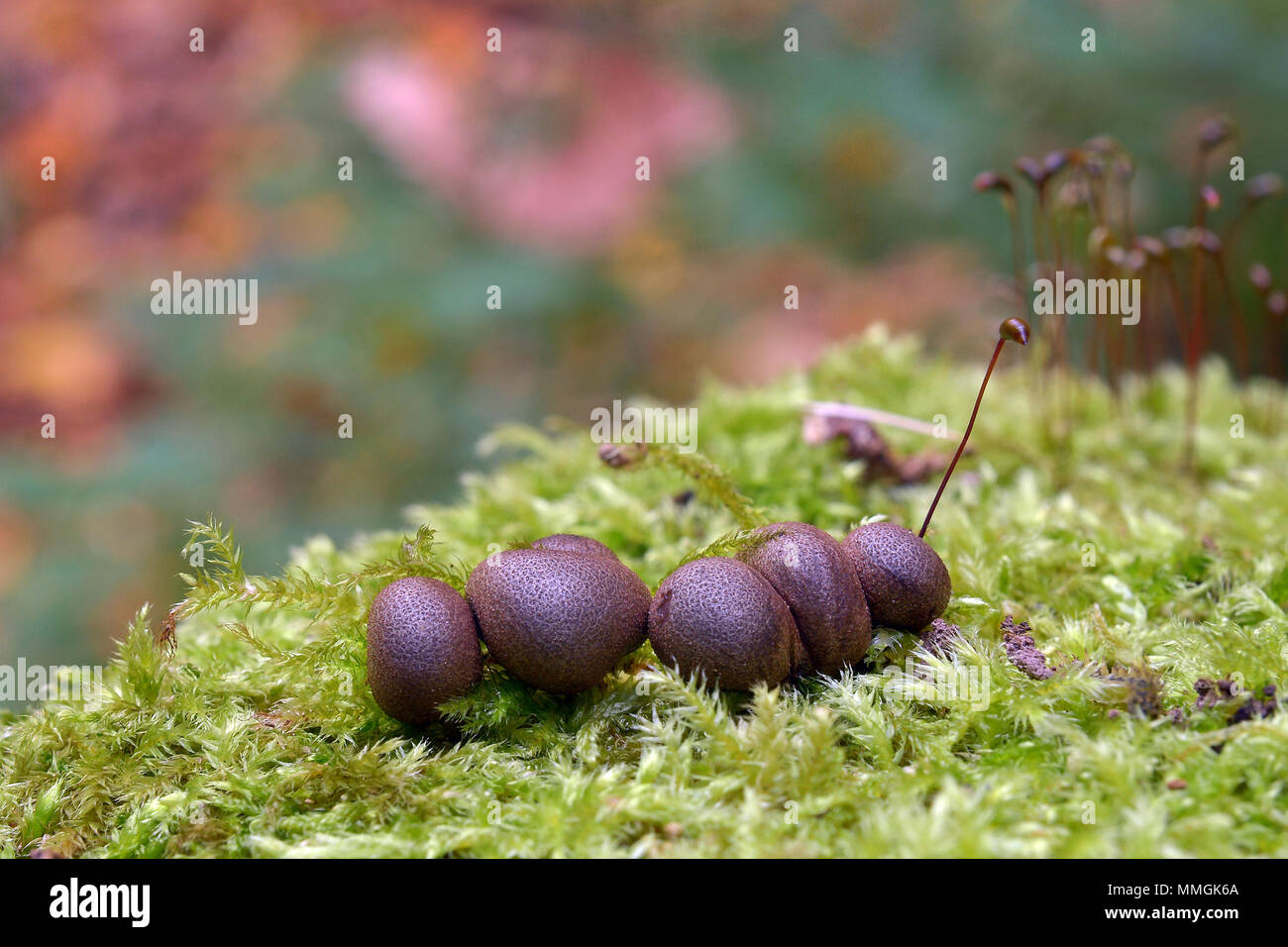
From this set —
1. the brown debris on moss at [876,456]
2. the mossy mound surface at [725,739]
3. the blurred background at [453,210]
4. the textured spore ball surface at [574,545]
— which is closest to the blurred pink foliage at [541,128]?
the blurred background at [453,210]

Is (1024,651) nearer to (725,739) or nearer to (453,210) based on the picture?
(725,739)

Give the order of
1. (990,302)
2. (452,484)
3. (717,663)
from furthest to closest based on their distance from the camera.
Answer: (990,302) → (452,484) → (717,663)

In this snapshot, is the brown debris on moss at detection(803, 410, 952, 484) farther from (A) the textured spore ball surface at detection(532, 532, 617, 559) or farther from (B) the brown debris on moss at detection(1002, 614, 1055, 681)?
(A) the textured spore ball surface at detection(532, 532, 617, 559)

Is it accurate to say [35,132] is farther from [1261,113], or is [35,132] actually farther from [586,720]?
[1261,113]

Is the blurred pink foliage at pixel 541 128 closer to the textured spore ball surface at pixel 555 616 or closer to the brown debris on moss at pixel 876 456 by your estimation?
the brown debris on moss at pixel 876 456

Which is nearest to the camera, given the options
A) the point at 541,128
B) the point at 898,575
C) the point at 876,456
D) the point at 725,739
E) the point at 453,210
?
the point at 725,739

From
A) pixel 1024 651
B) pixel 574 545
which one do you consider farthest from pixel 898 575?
pixel 574 545
